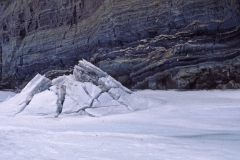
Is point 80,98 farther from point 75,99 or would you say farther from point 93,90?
point 93,90

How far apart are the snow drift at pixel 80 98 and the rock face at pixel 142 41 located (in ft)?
14.3

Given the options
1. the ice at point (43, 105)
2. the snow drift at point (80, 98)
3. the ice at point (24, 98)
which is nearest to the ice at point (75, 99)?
the snow drift at point (80, 98)

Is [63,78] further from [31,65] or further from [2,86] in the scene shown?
[2,86]

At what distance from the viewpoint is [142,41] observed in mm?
11938

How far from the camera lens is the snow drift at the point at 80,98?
6203mm

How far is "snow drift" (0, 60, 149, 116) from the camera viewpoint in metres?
6.20

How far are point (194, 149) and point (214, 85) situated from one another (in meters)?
7.77

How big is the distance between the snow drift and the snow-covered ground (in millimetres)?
587

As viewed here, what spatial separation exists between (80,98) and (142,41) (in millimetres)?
6290

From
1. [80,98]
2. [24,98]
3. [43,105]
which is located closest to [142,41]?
[80,98]

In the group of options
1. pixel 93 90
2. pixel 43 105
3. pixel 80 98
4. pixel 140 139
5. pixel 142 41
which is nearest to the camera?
pixel 140 139

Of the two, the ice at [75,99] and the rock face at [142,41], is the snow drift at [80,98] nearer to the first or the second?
the ice at [75,99]

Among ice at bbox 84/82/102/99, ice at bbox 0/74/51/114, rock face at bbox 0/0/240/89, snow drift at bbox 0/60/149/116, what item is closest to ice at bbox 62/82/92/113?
snow drift at bbox 0/60/149/116

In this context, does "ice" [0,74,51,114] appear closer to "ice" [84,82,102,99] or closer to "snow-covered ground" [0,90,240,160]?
"snow-covered ground" [0,90,240,160]
